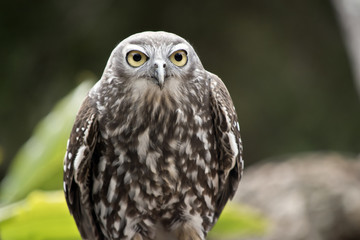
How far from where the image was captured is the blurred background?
27.2 feet

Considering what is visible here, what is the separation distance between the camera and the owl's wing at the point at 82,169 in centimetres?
267

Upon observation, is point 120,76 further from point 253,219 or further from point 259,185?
point 259,185

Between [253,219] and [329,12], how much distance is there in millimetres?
5984

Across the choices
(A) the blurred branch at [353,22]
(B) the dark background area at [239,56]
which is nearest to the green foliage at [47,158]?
(A) the blurred branch at [353,22]

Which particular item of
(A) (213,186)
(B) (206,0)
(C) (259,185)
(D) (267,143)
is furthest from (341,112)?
(A) (213,186)

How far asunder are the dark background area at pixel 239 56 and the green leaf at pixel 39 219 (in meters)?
4.88

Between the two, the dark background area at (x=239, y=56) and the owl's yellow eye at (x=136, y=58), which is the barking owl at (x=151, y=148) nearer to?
the owl's yellow eye at (x=136, y=58)

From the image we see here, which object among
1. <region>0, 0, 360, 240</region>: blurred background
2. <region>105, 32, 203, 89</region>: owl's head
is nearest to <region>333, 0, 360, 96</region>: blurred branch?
<region>0, 0, 360, 240</region>: blurred background

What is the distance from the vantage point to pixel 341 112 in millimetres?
9281

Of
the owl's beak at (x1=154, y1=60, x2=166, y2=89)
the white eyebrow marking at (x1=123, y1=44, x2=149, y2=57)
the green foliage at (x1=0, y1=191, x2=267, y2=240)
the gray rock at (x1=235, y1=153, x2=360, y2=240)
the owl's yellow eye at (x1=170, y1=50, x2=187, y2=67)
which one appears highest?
the white eyebrow marking at (x1=123, y1=44, x2=149, y2=57)

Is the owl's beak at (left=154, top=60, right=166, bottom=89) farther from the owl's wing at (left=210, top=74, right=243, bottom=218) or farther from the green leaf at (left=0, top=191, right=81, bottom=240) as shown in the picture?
the green leaf at (left=0, top=191, right=81, bottom=240)

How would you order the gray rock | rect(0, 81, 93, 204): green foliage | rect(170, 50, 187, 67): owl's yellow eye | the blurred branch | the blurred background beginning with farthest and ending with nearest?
1. the blurred background
2. the gray rock
3. the blurred branch
4. rect(0, 81, 93, 204): green foliage
5. rect(170, 50, 187, 67): owl's yellow eye

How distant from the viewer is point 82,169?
8.95ft

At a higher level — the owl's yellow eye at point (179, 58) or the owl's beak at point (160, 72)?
the owl's yellow eye at point (179, 58)
